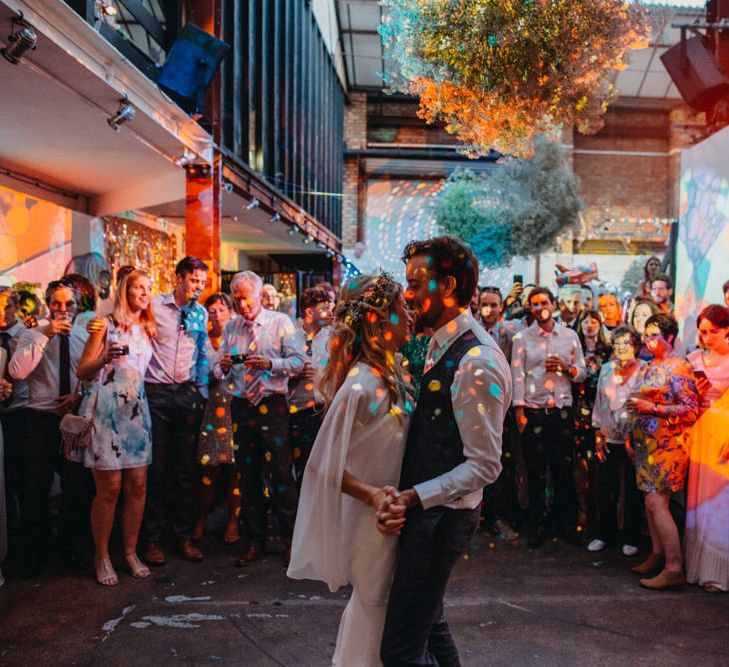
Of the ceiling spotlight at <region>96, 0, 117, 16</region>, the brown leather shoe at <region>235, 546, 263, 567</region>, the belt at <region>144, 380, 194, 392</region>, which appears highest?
the ceiling spotlight at <region>96, 0, 117, 16</region>

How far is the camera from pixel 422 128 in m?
17.2

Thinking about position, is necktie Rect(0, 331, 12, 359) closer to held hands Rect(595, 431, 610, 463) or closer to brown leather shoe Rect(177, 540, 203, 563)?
brown leather shoe Rect(177, 540, 203, 563)

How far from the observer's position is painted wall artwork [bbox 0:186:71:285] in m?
6.29

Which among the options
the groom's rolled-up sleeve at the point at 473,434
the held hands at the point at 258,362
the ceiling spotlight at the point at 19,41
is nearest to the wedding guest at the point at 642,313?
the held hands at the point at 258,362

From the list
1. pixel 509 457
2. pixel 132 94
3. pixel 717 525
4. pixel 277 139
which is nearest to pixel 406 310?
pixel 717 525

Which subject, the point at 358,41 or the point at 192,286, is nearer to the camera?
the point at 192,286

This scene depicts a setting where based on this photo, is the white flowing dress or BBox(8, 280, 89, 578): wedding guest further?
BBox(8, 280, 89, 578): wedding guest

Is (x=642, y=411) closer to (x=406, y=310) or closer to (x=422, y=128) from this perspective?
(x=406, y=310)

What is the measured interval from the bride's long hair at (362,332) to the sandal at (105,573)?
2343mm

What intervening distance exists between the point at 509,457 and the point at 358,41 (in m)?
13.3

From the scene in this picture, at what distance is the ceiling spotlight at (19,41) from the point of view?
131 inches

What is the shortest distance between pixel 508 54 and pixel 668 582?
2.85 metres

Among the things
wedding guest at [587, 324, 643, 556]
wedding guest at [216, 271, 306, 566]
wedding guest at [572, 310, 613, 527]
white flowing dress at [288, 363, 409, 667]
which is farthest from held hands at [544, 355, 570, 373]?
white flowing dress at [288, 363, 409, 667]

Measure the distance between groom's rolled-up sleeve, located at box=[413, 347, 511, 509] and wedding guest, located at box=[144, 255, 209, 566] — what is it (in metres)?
2.58
